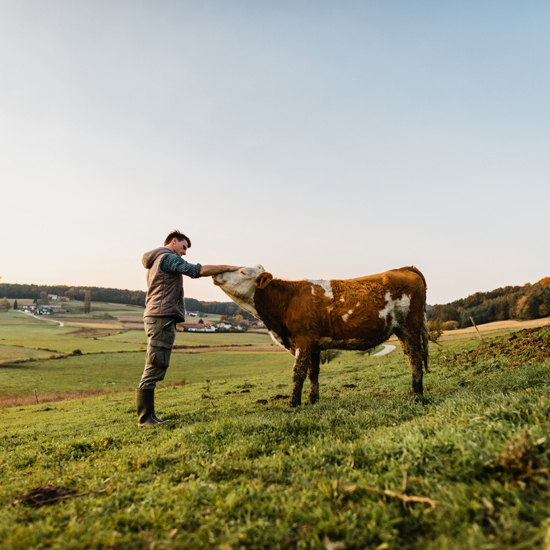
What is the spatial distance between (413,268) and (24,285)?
7286 inches

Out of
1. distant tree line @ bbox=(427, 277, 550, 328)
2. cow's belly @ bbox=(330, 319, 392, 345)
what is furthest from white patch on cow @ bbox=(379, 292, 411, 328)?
distant tree line @ bbox=(427, 277, 550, 328)

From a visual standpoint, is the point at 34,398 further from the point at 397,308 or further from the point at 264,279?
the point at 397,308

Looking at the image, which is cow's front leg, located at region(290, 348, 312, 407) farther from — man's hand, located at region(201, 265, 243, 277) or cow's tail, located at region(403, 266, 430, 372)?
cow's tail, located at region(403, 266, 430, 372)

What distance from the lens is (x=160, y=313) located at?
7078 mm

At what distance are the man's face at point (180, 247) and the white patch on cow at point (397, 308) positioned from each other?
458 cm

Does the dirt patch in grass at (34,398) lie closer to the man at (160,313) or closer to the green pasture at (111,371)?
the green pasture at (111,371)

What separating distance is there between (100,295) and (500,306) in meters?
145

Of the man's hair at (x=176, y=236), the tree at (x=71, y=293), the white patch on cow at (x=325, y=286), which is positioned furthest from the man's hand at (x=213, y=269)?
the tree at (x=71, y=293)

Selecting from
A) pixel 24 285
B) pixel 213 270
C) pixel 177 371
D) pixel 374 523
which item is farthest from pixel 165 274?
pixel 24 285

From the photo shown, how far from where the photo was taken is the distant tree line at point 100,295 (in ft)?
468

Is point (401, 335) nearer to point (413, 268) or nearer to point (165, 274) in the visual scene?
point (413, 268)

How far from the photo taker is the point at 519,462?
2.58m

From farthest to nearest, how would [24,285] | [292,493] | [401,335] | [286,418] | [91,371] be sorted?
[24,285] < [91,371] < [401,335] < [286,418] < [292,493]

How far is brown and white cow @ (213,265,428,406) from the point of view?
7.46m
